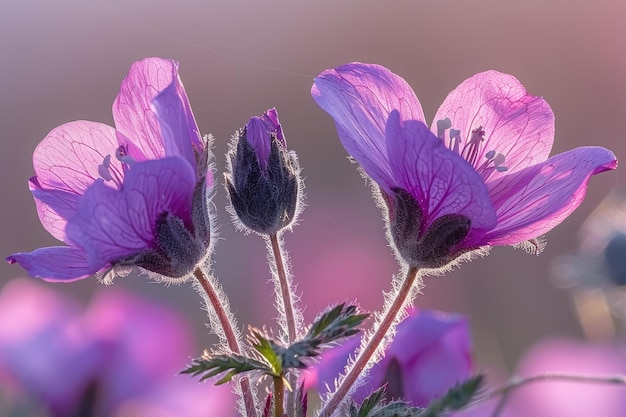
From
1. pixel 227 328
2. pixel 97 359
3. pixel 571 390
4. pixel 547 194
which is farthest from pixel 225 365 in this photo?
pixel 571 390

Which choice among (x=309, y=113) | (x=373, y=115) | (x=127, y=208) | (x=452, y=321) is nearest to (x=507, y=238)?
(x=373, y=115)

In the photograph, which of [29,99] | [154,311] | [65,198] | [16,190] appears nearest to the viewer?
[65,198]

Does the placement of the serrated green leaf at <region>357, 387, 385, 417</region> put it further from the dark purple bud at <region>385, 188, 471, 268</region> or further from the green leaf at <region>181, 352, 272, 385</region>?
the dark purple bud at <region>385, 188, 471, 268</region>

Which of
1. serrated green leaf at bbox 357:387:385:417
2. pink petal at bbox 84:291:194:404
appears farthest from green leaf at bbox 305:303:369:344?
pink petal at bbox 84:291:194:404

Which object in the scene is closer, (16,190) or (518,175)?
(518,175)

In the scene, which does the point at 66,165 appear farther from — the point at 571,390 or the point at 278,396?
the point at 571,390

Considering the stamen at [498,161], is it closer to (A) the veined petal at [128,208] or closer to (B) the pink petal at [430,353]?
(B) the pink petal at [430,353]

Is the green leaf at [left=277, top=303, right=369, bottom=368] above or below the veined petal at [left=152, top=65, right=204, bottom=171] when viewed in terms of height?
below

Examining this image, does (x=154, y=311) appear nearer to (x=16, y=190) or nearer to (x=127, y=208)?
(x=127, y=208)
